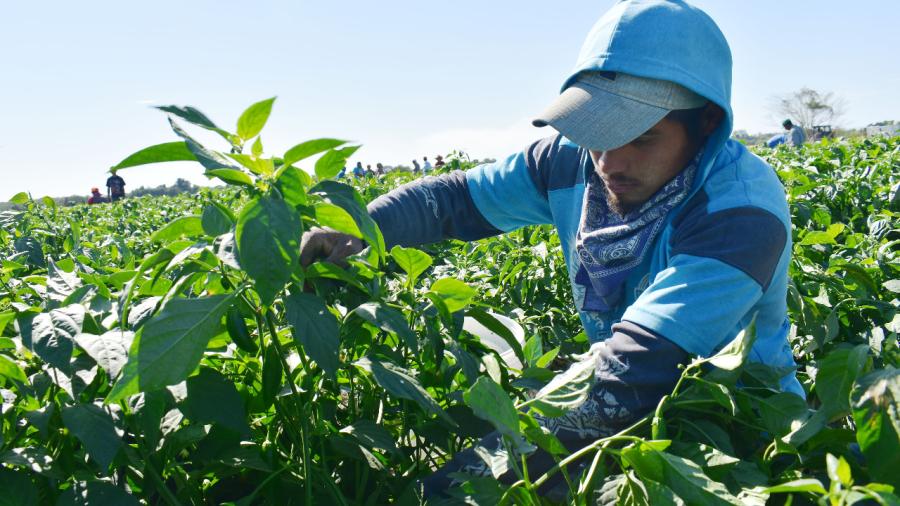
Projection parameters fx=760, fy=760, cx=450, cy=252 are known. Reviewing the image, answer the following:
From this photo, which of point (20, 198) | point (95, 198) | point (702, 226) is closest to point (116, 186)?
point (95, 198)

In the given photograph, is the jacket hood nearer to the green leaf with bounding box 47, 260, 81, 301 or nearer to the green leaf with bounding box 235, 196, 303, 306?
the green leaf with bounding box 235, 196, 303, 306

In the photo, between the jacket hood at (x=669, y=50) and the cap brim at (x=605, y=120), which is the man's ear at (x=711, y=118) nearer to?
the jacket hood at (x=669, y=50)

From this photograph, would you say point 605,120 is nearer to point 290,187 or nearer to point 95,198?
point 290,187

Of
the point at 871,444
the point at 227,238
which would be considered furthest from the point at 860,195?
the point at 227,238

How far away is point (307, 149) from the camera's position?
3.24ft

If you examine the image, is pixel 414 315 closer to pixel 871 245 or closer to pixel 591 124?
pixel 591 124

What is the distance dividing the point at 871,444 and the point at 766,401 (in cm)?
19

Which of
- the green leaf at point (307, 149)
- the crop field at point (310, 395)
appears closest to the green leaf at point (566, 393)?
the crop field at point (310, 395)

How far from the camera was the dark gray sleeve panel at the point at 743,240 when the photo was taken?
157 centimetres

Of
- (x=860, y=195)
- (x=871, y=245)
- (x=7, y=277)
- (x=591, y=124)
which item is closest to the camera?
(x=591, y=124)

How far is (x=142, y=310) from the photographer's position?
1103mm

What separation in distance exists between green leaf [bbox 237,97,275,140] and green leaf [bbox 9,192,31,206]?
1819mm

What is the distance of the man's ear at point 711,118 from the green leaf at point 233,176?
1.25m

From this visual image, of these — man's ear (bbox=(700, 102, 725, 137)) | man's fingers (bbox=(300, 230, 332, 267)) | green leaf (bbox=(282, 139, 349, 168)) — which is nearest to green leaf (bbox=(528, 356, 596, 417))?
green leaf (bbox=(282, 139, 349, 168))
